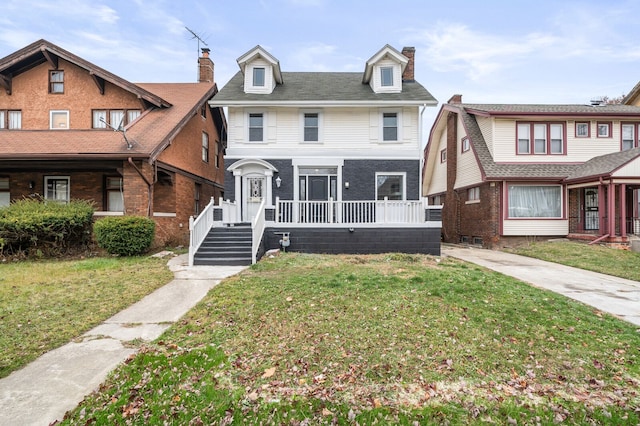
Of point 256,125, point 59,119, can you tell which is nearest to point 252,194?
point 256,125

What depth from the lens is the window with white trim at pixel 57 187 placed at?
13.9 metres

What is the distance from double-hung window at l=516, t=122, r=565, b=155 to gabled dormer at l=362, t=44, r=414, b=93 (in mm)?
6481

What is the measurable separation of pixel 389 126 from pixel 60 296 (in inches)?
483

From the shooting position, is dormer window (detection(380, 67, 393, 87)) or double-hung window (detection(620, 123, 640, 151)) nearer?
dormer window (detection(380, 67, 393, 87))

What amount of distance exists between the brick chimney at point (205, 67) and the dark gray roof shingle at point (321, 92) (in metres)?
3.98

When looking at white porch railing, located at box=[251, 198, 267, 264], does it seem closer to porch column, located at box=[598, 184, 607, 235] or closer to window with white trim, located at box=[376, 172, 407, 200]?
window with white trim, located at box=[376, 172, 407, 200]

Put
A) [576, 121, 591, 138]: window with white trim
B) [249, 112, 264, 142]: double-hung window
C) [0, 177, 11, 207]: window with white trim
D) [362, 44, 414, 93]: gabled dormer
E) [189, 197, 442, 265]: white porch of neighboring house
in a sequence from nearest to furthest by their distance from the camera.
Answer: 1. [189, 197, 442, 265]: white porch of neighboring house
2. [0, 177, 11, 207]: window with white trim
3. [249, 112, 264, 142]: double-hung window
4. [362, 44, 414, 93]: gabled dormer
5. [576, 121, 591, 138]: window with white trim

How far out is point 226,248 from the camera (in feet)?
34.3

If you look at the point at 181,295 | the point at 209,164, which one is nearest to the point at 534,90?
the point at 209,164

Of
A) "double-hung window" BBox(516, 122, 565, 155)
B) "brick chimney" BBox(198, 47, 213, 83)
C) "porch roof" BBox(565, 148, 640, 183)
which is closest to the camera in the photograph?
"porch roof" BBox(565, 148, 640, 183)

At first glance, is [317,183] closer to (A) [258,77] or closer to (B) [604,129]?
(A) [258,77]

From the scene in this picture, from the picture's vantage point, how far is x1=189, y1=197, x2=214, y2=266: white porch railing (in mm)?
9766

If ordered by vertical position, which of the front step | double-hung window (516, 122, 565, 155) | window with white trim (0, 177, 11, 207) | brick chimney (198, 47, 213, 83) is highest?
brick chimney (198, 47, 213, 83)

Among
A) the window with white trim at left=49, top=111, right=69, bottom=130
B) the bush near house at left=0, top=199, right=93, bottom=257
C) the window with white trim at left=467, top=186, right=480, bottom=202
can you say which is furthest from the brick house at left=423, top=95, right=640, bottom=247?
the window with white trim at left=49, top=111, right=69, bottom=130
